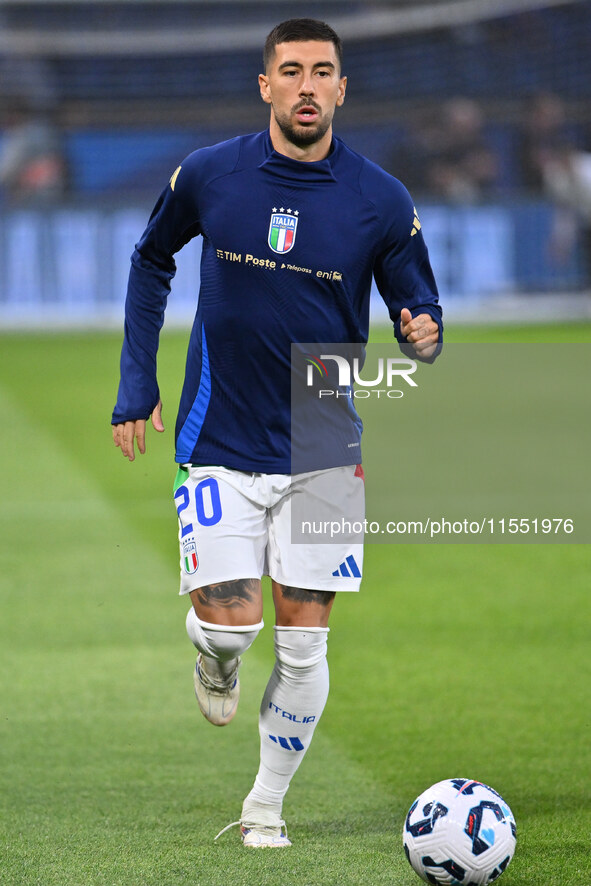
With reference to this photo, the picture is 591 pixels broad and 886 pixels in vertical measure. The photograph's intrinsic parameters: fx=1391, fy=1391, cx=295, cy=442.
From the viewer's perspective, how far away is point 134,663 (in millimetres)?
6172

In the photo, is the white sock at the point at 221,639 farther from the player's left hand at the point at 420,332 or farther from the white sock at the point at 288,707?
the player's left hand at the point at 420,332

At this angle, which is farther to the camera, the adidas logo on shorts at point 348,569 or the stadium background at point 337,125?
the stadium background at point 337,125

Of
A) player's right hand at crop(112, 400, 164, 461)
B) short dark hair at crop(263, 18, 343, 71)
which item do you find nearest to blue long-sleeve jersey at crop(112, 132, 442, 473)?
player's right hand at crop(112, 400, 164, 461)

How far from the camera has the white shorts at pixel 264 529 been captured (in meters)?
4.11

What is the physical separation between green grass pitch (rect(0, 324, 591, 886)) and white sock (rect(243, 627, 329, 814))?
17 cm

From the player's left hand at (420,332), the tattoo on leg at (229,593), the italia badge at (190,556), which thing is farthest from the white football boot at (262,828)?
the player's left hand at (420,332)

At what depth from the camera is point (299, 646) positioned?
413cm

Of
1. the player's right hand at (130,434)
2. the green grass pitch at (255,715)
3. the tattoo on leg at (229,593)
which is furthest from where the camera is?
the player's right hand at (130,434)

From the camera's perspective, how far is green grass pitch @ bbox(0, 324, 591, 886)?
13.1ft

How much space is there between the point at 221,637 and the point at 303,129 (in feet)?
4.94

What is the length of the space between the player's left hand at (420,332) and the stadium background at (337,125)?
21249 millimetres

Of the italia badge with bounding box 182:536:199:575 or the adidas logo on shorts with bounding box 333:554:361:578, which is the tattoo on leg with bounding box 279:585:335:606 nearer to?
the adidas logo on shorts with bounding box 333:554:361:578

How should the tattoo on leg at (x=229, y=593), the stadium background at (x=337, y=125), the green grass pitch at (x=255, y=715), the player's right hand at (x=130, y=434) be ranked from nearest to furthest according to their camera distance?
the green grass pitch at (x=255, y=715), the tattoo on leg at (x=229, y=593), the player's right hand at (x=130, y=434), the stadium background at (x=337, y=125)

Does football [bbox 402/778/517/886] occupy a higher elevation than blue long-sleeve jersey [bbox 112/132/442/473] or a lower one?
lower
